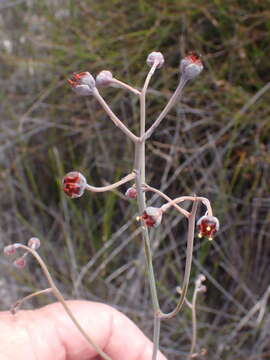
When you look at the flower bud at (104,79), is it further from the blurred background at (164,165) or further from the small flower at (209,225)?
the blurred background at (164,165)

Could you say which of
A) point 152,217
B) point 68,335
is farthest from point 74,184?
point 68,335

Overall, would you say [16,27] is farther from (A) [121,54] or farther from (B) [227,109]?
(B) [227,109]

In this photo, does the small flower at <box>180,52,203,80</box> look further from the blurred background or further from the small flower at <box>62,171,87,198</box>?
the blurred background

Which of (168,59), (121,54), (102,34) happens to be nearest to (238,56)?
(168,59)

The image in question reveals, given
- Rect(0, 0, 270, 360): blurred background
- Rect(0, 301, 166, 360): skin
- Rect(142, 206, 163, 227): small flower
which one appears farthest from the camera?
Rect(0, 0, 270, 360): blurred background

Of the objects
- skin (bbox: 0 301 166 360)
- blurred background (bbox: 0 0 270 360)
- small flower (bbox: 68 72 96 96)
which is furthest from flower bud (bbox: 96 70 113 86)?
blurred background (bbox: 0 0 270 360)
